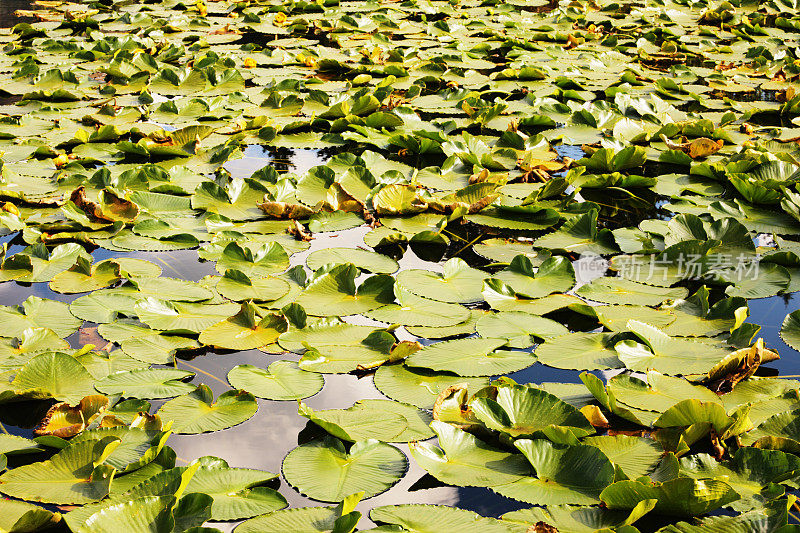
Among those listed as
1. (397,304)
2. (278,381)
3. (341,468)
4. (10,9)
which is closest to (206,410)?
(278,381)

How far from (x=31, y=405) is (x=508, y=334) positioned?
1.40 metres

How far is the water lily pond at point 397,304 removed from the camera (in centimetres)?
163

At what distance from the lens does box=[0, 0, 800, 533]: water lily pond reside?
1.63 metres

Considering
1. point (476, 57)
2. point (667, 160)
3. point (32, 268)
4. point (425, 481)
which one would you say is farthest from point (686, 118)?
point (32, 268)

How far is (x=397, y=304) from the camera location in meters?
2.42

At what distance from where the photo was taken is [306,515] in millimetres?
1547

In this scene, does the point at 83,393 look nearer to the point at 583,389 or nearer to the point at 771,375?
the point at 583,389

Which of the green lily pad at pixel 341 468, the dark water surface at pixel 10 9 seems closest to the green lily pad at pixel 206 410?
the green lily pad at pixel 341 468

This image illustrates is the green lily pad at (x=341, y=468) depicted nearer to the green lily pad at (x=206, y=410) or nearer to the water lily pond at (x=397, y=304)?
the water lily pond at (x=397, y=304)

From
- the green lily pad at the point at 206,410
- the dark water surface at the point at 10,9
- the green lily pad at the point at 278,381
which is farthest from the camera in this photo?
the dark water surface at the point at 10,9

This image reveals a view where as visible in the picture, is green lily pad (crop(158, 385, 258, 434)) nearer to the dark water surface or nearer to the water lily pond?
the water lily pond

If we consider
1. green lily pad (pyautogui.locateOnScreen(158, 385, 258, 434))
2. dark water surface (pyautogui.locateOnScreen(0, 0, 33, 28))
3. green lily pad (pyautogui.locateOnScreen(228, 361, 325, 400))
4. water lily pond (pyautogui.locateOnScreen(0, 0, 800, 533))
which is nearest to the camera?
water lily pond (pyautogui.locateOnScreen(0, 0, 800, 533))

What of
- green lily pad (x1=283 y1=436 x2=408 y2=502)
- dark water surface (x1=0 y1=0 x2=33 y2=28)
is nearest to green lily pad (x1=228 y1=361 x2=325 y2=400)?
green lily pad (x1=283 y1=436 x2=408 y2=502)

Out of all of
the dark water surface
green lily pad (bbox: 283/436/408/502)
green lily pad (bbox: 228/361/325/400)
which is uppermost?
the dark water surface
